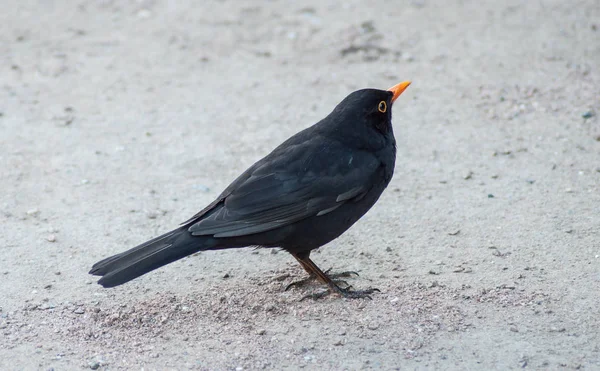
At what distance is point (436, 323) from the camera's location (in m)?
4.65

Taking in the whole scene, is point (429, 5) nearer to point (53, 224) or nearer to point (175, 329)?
point (53, 224)

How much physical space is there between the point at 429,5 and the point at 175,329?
6574 millimetres

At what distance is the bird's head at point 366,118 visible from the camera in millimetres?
5234

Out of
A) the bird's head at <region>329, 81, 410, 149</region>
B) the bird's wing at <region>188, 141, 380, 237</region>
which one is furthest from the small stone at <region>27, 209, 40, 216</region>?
the bird's head at <region>329, 81, 410, 149</region>

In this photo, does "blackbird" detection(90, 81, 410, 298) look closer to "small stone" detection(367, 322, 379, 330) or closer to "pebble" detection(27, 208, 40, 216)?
"small stone" detection(367, 322, 379, 330)

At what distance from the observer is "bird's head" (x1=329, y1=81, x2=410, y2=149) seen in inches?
206

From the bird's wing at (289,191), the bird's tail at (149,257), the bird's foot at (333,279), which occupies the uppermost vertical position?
the bird's wing at (289,191)

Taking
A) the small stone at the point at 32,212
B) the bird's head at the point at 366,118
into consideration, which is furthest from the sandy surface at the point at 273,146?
the bird's head at the point at 366,118

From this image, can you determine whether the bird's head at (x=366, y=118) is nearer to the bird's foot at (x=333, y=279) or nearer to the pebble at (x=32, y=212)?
the bird's foot at (x=333, y=279)

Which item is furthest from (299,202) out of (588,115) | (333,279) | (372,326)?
(588,115)

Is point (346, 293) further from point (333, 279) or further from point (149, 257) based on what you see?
point (149, 257)

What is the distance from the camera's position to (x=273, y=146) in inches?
282

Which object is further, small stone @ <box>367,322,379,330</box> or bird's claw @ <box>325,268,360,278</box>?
bird's claw @ <box>325,268,360,278</box>

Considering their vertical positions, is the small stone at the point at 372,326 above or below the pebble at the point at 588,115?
below
